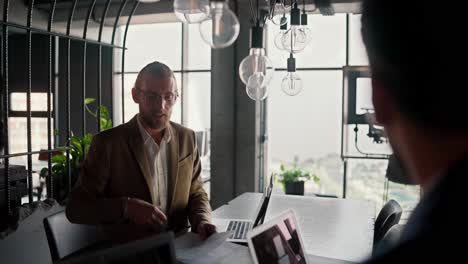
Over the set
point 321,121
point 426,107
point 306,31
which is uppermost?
point 306,31

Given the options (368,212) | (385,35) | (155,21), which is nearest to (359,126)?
(368,212)

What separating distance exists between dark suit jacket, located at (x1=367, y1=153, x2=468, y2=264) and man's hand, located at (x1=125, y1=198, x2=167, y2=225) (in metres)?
1.53

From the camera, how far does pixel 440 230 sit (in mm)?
358

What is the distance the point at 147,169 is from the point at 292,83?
993 mm

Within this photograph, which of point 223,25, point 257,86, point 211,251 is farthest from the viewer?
point 257,86

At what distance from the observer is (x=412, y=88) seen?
16.6 inches

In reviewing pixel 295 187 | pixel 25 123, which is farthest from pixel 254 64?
pixel 25 123

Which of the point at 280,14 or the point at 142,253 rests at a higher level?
the point at 280,14

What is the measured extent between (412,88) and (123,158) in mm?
2012

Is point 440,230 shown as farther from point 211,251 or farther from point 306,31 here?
point 306,31

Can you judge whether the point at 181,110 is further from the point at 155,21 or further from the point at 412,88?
the point at 412,88

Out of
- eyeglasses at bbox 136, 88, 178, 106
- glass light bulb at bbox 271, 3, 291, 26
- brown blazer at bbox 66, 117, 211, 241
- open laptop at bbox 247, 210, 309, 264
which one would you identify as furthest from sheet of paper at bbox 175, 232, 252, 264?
glass light bulb at bbox 271, 3, 291, 26

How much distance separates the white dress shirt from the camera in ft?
7.68

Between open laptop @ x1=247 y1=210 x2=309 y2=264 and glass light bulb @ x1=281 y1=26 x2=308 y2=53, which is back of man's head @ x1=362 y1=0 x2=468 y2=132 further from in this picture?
glass light bulb @ x1=281 y1=26 x2=308 y2=53
